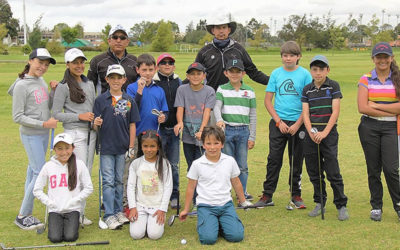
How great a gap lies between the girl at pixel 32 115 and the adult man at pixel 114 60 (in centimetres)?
82

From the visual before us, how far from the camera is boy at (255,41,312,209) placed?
6407 mm

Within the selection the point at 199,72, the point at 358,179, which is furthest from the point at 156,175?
the point at 358,179

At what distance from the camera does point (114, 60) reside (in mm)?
6711

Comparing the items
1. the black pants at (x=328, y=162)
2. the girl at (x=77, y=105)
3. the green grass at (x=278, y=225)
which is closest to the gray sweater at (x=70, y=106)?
the girl at (x=77, y=105)

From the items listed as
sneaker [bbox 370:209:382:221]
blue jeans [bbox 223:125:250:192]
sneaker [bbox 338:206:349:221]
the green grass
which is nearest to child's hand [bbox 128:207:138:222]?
the green grass

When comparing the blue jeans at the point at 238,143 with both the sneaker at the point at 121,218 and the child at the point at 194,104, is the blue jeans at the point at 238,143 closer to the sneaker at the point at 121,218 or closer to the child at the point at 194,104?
the child at the point at 194,104

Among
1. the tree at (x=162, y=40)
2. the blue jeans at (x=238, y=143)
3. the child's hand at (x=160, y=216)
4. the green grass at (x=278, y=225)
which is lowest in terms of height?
the green grass at (x=278, y=225)

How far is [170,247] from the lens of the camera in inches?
203

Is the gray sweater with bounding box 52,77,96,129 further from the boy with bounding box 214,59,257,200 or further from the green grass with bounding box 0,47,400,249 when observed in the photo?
the boy with bounding box 214,59,257,200

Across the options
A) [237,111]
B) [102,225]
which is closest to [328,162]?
[237,111]

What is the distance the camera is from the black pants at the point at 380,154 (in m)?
5.86

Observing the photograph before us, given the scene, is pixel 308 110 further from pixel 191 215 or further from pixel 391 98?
pixel 191 215

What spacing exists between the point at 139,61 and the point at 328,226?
9.96ft

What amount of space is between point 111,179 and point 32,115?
1.18 m
